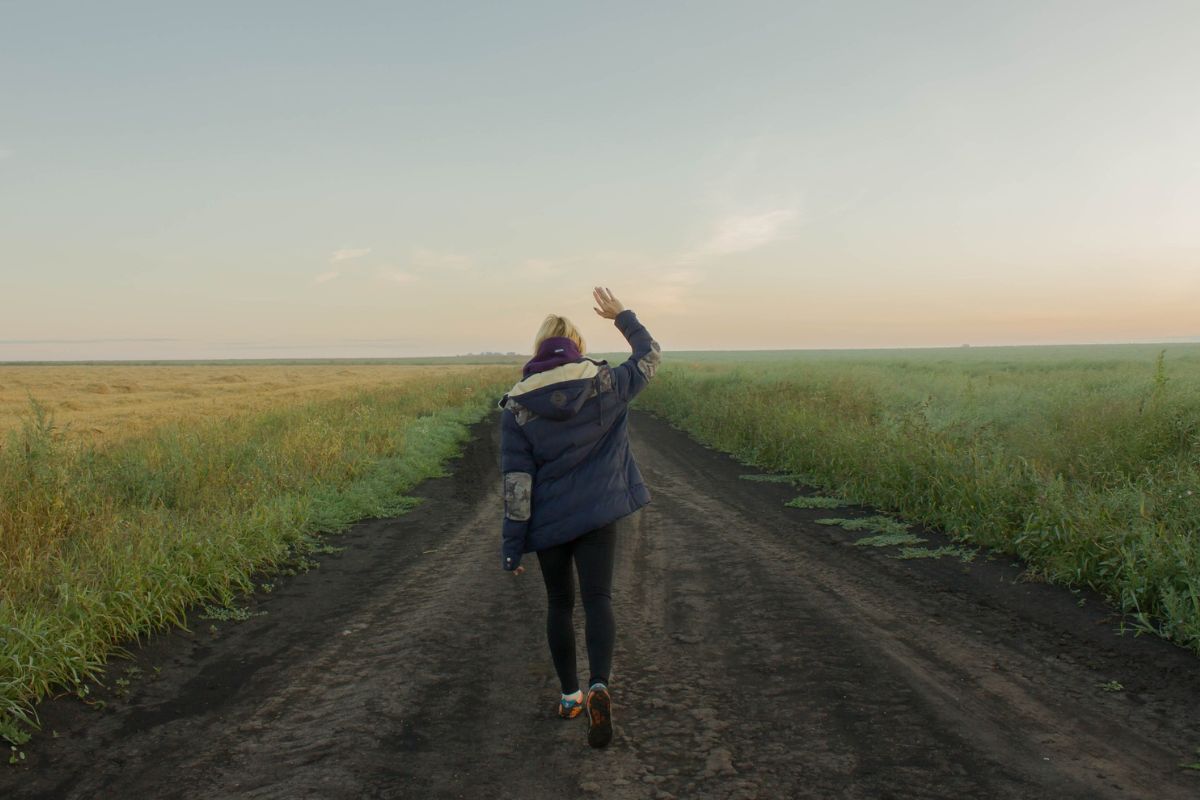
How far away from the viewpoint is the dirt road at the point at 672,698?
121 inches

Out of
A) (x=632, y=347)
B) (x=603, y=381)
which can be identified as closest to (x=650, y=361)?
(x=632, y=347)

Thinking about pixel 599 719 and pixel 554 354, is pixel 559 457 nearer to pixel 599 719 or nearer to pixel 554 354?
pixel 554 354

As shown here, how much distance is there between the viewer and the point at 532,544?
11.3 ft

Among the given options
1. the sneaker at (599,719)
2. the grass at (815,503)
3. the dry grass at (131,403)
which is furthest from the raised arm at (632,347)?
the dry grass at (131,403)

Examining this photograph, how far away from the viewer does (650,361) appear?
12.0 feet

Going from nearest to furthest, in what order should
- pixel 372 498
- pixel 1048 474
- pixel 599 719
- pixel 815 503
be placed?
pixel 599 719 < pixel 1048 474 < pixel 815 503 < pixel 372 498

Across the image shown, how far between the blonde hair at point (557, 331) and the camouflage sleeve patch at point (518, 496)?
0.60 meters

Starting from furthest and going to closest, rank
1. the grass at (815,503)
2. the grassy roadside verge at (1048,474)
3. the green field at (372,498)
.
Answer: the grass at (815,503)
the grassy roadside verge at (1048,474)
the green field at (372,498)

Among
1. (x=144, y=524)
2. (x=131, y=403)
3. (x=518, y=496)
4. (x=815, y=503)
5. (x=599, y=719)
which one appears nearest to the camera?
(x=599, y=719)

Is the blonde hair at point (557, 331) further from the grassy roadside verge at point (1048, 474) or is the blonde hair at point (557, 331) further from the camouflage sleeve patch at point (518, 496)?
the grassy roadside verge at point (1048, 474)

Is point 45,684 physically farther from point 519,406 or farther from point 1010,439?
point 1010,439

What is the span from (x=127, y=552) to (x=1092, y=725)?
6140 mm

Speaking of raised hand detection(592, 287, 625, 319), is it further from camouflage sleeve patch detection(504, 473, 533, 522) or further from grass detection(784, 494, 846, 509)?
grass detection(784, 494, 846, 509)

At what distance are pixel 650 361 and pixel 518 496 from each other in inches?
36.3
